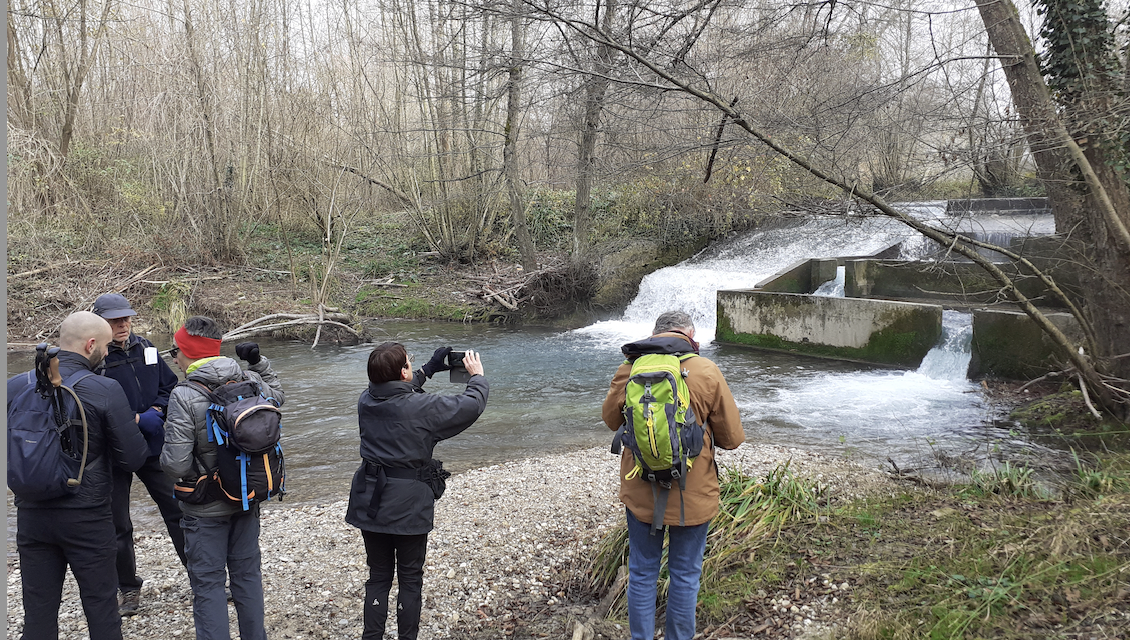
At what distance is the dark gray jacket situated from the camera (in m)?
3.26

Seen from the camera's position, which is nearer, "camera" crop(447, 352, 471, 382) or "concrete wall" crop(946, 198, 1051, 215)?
"camera" crop(447, 352, 471, 382)

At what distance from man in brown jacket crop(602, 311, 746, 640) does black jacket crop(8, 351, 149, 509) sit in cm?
221

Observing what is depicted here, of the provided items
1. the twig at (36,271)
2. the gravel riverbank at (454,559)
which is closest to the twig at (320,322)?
the twig at (36,271)

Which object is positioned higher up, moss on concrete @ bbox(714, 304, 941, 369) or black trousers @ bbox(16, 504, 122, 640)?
black trousers @ bbox(16, 504, 122, 640)

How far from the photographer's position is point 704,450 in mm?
3330

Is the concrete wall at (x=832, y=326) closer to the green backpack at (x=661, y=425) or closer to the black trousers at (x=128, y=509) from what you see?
the green backpack at (x=661, y=425)

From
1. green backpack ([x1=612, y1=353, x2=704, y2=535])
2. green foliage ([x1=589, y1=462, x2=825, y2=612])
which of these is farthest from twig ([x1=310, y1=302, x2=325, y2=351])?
green backpack ([x1=612, y1=353, x2=704, y2=535])

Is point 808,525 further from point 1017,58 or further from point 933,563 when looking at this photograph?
point 1017,58

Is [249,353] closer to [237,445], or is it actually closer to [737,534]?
[237,445]

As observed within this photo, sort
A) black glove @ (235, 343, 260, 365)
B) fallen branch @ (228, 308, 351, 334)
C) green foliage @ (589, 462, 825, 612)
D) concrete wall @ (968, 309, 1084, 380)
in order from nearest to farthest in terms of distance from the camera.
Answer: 1. black glove @ (235, 343, 260, 365)
2. green foliage @ (589, 462, 825, 612)
3. concrete wall @ (968, 309, 1084, 380)
4. fallen branch @ (228, 308, 351, 334)

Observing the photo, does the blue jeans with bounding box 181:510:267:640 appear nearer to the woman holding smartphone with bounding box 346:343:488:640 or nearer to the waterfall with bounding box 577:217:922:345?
the woman holding smartphone with bounding box 346:343:488:640

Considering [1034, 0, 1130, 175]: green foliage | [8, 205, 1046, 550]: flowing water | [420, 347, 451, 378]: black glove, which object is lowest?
[8, 205, 1046, 550]: flowing water

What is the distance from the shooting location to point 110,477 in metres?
3.41

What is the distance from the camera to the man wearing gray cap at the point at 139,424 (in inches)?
163
